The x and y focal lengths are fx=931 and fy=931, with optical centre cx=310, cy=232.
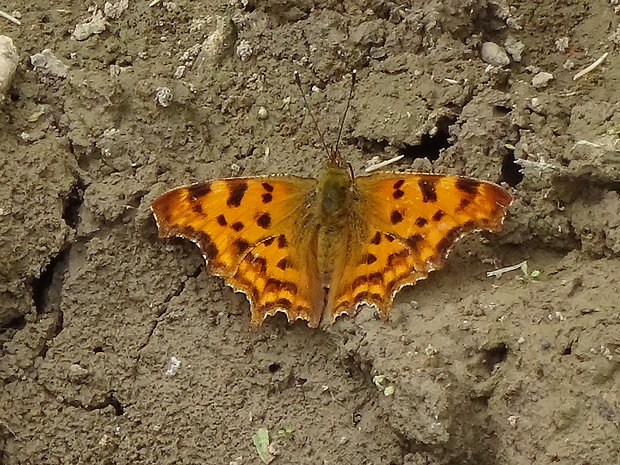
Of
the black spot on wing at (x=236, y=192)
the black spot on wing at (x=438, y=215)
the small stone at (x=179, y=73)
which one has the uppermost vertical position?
the small stone at (x=179, y=73)

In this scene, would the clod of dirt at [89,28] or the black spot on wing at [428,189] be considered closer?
the black spot on wing at [428,189]

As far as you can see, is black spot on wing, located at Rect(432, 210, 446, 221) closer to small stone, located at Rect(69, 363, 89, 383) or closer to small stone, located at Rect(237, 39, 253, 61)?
small stone, located at Rect(237, 39, 253, 61)

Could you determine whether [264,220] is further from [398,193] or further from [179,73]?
[179,73]

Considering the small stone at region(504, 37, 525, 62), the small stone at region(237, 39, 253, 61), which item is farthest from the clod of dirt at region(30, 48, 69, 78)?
the small stone at region(504, 37, 525, 62)

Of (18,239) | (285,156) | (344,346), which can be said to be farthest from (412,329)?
(18,239)

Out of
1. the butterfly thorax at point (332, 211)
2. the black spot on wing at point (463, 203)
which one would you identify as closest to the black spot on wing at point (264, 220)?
the butterfly thorax at point (332, 211)

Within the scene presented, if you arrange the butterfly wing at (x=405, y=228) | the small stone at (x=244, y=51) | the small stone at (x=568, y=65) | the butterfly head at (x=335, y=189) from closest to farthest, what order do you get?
the butterfly wing at (x=405, y=228), the butterfly head at (x=335, y=189), the small stone at (x=568, y=65), the small stone at (x=244, y=51)

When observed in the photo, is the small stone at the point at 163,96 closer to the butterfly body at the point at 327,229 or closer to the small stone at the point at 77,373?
the butterfly body at the point at 327,229
